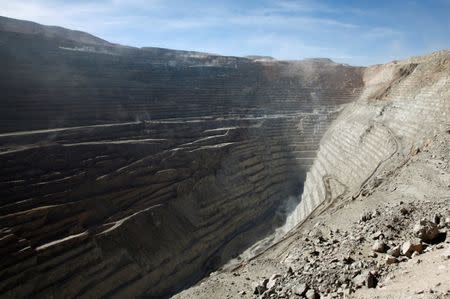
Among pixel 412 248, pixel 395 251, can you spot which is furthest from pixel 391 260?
pixel 412 248

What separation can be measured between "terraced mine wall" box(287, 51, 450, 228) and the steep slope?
0.07 metres

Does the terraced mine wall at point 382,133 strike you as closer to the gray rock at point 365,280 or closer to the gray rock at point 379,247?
the gray rock at point 379,247

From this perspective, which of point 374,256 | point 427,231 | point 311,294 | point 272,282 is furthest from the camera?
point 272,282

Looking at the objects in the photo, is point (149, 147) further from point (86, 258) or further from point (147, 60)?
point (147, 60)

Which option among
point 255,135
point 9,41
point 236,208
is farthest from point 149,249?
point 9,41

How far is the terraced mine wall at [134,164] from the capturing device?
14.4m

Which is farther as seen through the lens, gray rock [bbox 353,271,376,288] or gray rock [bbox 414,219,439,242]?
gray rock [bbox 414,219,439,242]

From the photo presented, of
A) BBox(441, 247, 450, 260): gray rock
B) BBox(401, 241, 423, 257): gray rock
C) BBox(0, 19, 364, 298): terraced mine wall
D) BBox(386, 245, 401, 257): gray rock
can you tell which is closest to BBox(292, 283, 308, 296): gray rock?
BBox(386, 245, 401, 257): gray rock

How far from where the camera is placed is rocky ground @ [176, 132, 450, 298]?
6.09 meters

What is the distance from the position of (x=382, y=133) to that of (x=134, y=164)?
1249 cm

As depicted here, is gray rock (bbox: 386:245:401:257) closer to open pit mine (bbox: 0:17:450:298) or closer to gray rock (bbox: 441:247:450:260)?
open pit mine (bbox: 0:17:450:298)

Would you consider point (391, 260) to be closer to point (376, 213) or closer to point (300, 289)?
point (300, 289)

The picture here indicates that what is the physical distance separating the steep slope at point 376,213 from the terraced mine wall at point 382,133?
7 centimetres

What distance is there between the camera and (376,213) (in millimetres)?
9914
